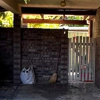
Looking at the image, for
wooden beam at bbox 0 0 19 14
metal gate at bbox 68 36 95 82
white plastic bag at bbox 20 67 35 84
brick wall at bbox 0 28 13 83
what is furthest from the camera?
metal gate at bbox 68 36 95 82

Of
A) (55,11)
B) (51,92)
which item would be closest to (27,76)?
(51,92)

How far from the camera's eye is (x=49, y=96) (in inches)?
249

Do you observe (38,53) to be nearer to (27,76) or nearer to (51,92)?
(27,76)

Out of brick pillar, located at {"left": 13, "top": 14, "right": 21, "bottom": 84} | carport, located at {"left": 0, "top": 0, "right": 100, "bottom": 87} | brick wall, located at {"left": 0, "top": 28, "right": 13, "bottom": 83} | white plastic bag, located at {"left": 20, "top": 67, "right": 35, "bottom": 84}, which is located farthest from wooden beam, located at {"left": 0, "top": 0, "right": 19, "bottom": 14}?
white plastic bag, located at {"left": 20, "top": 67, "right": 35, "bottom": 84}

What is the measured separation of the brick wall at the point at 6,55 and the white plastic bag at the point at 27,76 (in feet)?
1.98

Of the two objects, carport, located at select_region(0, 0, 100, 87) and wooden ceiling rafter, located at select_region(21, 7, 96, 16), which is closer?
carport, located at select_region(0, 0, 100, 87)

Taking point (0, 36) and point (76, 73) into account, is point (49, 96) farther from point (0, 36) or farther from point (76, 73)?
point (0, 36)

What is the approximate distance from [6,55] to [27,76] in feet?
3.88

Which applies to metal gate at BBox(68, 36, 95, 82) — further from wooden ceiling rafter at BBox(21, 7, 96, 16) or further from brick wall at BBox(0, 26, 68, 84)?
wooden ceiling rafter at BBox(21, 7, 96, 16)

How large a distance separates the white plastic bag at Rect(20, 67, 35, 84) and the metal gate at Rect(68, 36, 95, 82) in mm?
1489

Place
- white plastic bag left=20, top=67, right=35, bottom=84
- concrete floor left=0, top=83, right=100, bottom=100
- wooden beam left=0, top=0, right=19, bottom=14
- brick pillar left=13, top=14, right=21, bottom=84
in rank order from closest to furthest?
wooden beam left=0, top=0, right=19, bottom=14 < concrete floor left=0, top=83, right=100, bottom=100 < white plastic bag left=20, top=67, right=35, bottom=84 < brick pillar left=13, top=14, right=21, bottom=84

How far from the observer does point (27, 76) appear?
7.98 meters

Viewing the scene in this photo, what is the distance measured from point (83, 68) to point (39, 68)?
1.72 metres

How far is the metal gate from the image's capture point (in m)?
8.50
